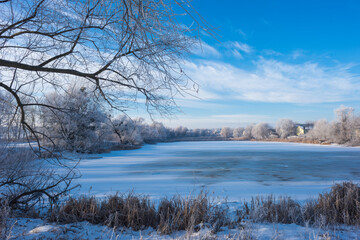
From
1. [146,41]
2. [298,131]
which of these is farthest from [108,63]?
[298,131]

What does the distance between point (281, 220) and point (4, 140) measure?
223 inches

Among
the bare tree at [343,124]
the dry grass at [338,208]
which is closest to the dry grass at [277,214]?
the dry grass at [338,208]

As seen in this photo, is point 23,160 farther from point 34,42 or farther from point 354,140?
point 354,140

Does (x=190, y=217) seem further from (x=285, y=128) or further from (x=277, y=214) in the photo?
(x=285, y=128)

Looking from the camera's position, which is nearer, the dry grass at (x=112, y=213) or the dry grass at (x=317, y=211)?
the dry grass at (x=112, y=213)

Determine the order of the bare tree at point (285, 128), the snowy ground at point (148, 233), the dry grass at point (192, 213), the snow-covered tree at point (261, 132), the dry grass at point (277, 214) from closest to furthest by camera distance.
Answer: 1. the snowy ground at point (148, 233)
2. the dry grass at point (192, 213)
3. the dry grass at point (277, 214)
4. the bare tree at point (285, 128)
5. the snow-covered tree at point (261, 132)

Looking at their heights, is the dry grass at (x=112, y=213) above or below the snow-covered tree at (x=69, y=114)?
below

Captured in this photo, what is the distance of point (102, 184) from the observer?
8422 millimetres

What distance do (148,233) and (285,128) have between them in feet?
249

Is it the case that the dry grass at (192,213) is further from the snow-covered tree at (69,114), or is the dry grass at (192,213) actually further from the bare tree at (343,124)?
the bare tree at (343,124)

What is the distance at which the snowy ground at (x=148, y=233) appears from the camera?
292 centimetres

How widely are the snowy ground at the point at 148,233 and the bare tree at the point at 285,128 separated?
6849 cm

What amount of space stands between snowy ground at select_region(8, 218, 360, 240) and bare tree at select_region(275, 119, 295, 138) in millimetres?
68492

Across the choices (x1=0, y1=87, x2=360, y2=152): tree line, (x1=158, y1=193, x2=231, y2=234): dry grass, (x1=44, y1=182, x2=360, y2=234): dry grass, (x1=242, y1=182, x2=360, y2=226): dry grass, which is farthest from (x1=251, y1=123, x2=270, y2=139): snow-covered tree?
(x1=158, y1=193, x2=231, y2=234): dry grass
